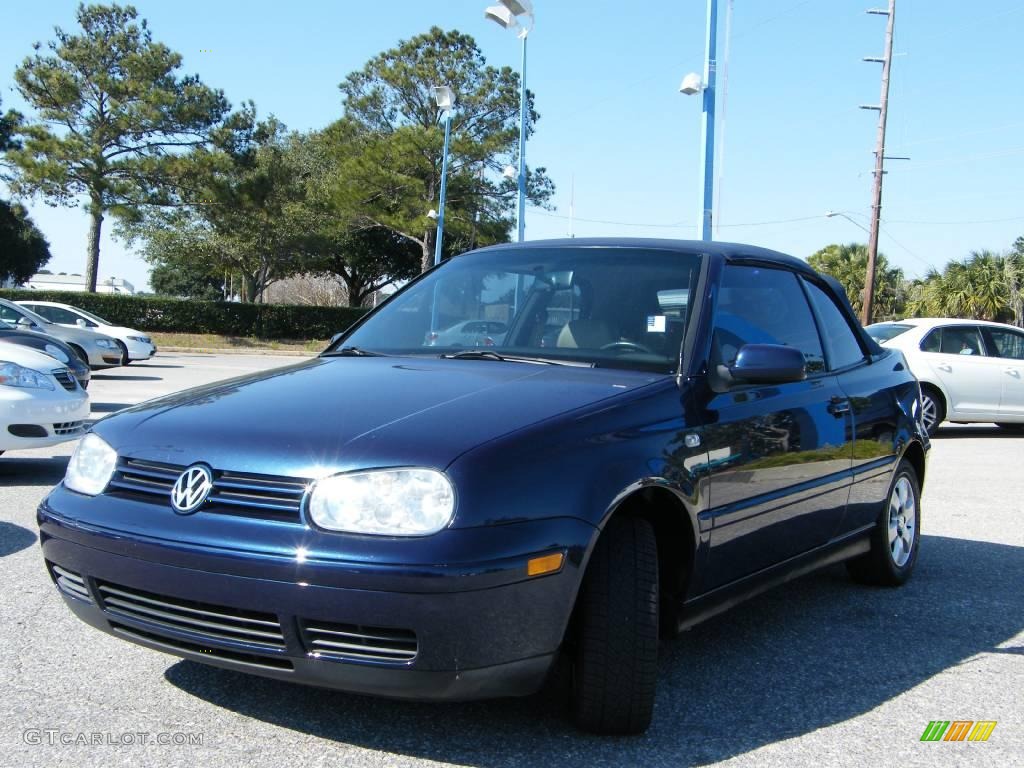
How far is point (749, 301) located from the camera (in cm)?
426

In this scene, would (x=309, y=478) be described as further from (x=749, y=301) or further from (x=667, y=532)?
(x=749, y=301)

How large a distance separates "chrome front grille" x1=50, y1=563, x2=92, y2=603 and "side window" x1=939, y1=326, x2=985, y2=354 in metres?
12.2

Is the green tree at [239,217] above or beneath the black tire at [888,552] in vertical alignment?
above

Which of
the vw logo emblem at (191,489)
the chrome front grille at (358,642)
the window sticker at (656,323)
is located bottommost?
the chrome front grille at (358,642)

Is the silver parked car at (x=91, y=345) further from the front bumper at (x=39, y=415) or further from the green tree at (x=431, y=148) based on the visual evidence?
the green tree at (x=431, y=148)

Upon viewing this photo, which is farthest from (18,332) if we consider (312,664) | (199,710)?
(312,664)

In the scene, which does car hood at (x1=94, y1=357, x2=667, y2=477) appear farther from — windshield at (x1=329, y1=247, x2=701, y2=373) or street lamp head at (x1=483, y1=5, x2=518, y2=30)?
street lamp head at (x1=483, y1=5, x2=518, y2=30)

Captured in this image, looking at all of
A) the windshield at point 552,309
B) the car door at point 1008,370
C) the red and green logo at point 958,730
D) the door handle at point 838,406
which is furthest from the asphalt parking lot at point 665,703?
the car door at point 1008,370

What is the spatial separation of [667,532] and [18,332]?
787 centimetres

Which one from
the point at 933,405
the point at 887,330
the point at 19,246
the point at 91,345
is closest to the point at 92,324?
the point at 91,345

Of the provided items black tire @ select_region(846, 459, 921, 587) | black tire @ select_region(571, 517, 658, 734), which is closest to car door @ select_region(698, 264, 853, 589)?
black tire @ select_region(571, 517, 658, 734)

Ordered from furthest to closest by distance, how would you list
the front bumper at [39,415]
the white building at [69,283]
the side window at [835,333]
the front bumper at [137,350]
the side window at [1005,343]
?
1. the white building at [69,283]
2. the front bumper at [137,350]
3. the side window at [1005,343]
4. the front bumper at [39,415]
5. the side window at [835,333]

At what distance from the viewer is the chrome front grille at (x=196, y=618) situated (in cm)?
275

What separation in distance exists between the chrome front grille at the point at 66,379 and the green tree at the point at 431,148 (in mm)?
32013
